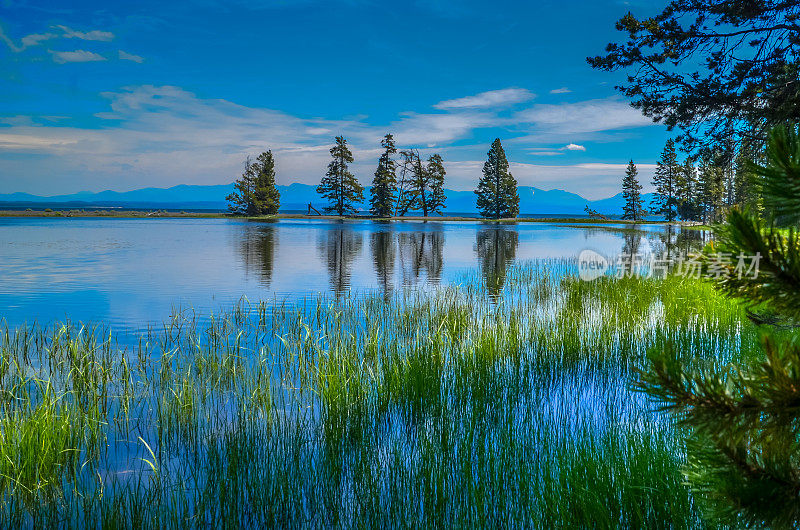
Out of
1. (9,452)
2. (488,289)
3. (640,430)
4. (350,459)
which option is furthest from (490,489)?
(488,289)

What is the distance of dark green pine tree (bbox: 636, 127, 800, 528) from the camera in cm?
112

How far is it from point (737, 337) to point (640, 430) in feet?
17.6

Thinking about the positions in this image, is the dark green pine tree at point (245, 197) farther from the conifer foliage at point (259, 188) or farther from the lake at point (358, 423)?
the lake at point (358, 423)

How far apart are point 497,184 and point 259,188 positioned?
32.2m

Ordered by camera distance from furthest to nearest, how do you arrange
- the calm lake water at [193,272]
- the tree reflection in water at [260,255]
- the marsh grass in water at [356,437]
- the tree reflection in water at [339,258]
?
the tree reflection in water at [260,255] → the tree reflection in water at [339,258] → the calm lake water at [193,272] → the marsh grass in water at [356,437]

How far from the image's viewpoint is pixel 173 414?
5465mm

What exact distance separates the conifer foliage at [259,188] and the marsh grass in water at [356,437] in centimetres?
5747

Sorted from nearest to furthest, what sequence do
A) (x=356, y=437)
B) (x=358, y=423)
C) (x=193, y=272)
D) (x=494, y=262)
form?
(x=356, y=437) → (x=358, y=423) → (x=193, y=272) → (x=494, y=262)

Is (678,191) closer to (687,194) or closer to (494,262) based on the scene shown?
(687,194)

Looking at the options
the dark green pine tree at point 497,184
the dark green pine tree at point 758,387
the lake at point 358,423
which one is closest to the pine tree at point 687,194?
the dark green pine tree at point 497,184

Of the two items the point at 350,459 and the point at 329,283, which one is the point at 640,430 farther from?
the point at 329,283

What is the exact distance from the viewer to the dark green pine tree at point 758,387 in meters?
1.12

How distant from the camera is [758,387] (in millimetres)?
1147

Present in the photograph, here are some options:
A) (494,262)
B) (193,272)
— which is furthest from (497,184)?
(193,272)
